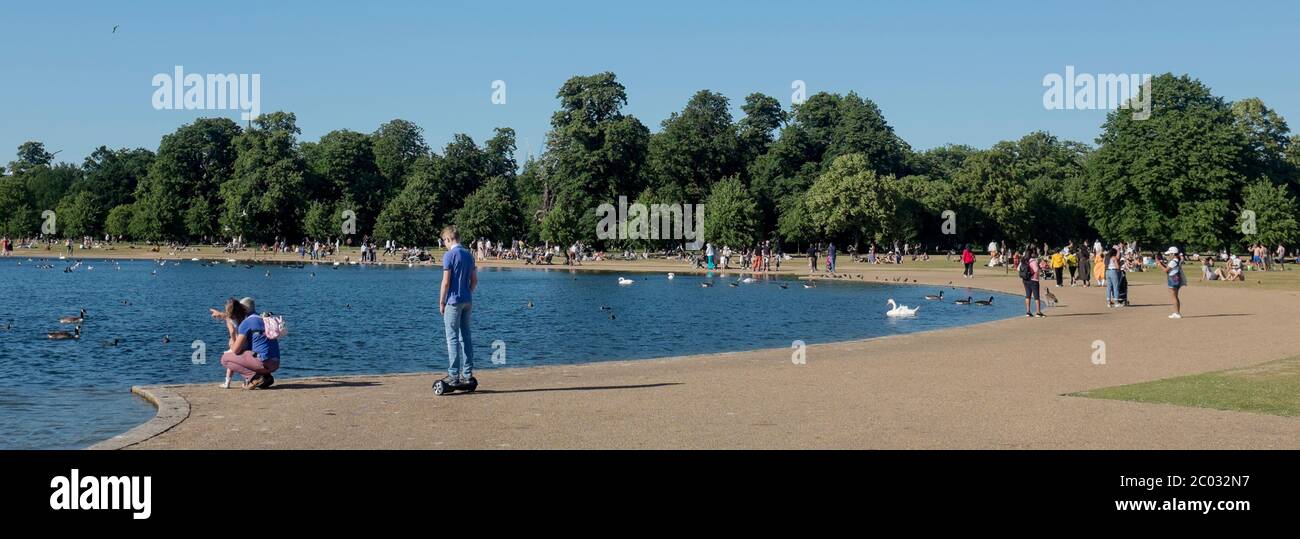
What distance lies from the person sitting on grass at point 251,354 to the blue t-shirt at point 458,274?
295cm

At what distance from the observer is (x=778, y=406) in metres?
13.5

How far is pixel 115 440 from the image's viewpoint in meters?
10.9

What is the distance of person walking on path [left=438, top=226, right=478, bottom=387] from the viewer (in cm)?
1423

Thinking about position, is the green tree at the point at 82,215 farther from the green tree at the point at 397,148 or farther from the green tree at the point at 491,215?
the green tree at the point at 491,215

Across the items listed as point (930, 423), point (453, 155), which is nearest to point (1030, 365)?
point (930, 423)

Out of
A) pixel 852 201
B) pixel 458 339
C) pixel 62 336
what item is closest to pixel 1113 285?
pixel 458 339

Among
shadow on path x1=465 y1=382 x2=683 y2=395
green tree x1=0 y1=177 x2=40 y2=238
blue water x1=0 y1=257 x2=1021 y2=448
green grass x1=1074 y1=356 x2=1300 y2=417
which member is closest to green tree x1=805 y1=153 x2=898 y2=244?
blue water x1=0 y1=257 x2=1021 y2=448

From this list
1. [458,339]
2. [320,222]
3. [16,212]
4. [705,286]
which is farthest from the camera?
[16,212]

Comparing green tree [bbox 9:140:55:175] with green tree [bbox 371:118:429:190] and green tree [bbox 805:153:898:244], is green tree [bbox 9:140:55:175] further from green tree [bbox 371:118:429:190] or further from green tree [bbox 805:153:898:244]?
green tree [bbox 805:153:898:244]

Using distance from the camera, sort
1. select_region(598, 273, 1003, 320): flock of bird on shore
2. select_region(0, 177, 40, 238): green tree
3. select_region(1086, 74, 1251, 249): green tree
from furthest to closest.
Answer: select_region(0, 177, 40, 238): green tree, select_region(1086, 74, 1251, 249): green tree, select_region(598, 273, 1003, 320): flock of bird on shore

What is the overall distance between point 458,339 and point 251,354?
121 inches

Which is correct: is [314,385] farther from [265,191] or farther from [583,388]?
[265,191]

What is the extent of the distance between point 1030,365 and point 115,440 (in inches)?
548

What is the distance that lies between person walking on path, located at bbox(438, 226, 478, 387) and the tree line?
74.9m
